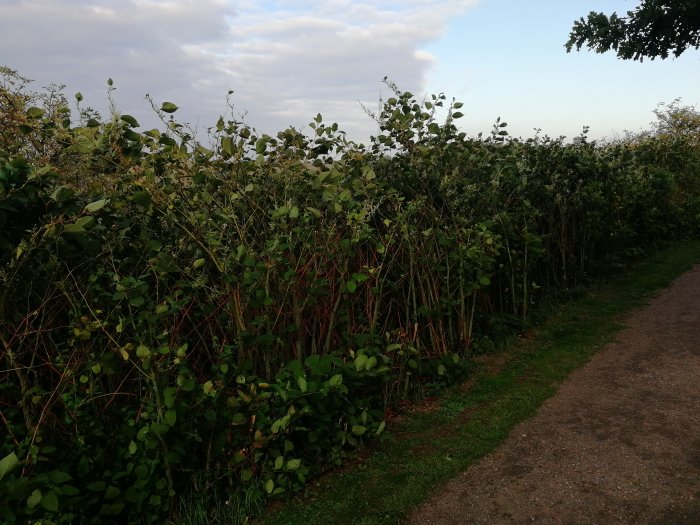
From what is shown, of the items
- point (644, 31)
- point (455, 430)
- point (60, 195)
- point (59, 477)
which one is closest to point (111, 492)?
point (59, 477)

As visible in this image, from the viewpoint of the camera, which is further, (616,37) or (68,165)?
(616,37)

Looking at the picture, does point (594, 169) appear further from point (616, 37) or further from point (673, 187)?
point (673, 187)

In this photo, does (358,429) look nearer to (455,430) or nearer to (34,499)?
(455,430)

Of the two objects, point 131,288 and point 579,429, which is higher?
point 131,288

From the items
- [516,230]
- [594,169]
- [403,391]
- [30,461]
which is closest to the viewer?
[30,461]

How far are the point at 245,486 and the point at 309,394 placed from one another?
73cm

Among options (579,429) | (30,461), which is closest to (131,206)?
(30,461)

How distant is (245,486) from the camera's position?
3.88m

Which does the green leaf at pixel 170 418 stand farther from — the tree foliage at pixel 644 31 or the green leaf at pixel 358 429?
the tree foliage at pixel 644 31

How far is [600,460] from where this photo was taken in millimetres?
4156

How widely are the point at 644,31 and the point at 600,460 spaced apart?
755cm

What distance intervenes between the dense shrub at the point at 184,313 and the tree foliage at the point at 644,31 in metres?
5.13

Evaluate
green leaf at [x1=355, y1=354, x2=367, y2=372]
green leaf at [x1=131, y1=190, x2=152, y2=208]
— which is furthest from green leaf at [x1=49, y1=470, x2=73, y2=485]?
green leaf at [x1=355, y1=354, x2=367, y2=372]

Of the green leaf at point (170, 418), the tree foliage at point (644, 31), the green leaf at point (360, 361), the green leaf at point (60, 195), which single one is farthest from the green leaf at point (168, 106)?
the tree foliage at point (644, 31)
